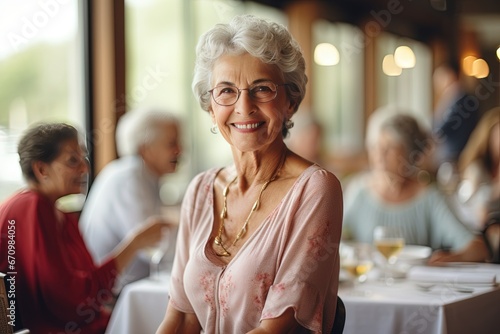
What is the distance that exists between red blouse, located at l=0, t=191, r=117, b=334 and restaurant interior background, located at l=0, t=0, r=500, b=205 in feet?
0.38

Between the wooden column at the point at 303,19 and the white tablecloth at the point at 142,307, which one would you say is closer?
the white tablecloth at the point at 142,307

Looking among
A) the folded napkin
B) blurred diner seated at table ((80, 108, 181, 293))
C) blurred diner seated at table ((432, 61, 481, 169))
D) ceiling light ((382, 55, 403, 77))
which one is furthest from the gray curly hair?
ceiling light ((382, 55, 403, 77))

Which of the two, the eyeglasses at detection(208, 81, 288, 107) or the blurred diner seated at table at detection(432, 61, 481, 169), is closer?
the eyeglasses at detection(208, 81, 288, 107)

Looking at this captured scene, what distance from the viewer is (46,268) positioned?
210 cm

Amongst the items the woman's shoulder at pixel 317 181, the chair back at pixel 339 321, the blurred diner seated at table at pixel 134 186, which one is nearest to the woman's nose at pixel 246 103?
the woman's shoulder at pixel 317 181

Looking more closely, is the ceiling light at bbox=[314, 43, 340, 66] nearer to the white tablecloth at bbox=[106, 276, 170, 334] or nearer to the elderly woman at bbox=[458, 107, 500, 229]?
the elderly woman at bbox=[458, 107, 500, 229]

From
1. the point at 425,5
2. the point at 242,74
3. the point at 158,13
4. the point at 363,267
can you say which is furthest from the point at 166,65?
the point at 425,5

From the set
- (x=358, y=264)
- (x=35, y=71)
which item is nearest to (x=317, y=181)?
(x=358, y=264)

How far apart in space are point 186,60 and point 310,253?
375cm

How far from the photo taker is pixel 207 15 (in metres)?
5.42

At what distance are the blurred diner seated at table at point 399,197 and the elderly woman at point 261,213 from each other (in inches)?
57.0

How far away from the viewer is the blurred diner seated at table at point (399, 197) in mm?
3186

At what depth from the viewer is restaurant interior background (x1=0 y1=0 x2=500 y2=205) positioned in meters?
3.24

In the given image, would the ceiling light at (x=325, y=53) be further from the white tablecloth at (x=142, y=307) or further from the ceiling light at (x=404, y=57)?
the white tablecloth at (x=142, y=307)
